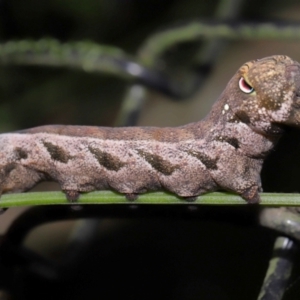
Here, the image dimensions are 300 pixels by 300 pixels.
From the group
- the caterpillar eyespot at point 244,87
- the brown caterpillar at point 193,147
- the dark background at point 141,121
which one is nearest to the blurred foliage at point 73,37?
the dark background at point 141,121

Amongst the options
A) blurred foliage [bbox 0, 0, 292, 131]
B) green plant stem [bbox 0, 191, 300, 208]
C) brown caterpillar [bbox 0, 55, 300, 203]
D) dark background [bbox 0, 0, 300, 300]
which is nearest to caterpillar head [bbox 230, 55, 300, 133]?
brown caterpillar [bbox 0, 55, 300, 203]

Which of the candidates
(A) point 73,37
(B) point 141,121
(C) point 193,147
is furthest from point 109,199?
(B) point 141,121

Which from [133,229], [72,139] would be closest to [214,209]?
[72,139]

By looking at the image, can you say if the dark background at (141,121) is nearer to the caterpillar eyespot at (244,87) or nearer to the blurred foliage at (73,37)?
the blurred foliage at (73,37)

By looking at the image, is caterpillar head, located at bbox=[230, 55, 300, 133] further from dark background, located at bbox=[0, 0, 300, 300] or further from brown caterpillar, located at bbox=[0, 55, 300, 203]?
→ dark background, located at bbox=[0, 0, 300, 300]

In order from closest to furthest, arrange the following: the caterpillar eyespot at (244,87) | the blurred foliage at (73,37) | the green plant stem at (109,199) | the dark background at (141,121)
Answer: the green plant stem at (109,199)
the caterpillar eyespot at (244,87)
the dark background at (141,121)
the blurred foliage at (73,37)

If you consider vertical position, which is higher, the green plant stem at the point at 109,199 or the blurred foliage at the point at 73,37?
the blurred foliage at the point at 73,37

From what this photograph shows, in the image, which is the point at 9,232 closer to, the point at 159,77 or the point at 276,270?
the point at 276,270

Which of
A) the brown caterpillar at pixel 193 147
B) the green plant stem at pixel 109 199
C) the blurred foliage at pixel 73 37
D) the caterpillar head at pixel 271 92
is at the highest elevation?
the blurred foliage at pixel 73 37

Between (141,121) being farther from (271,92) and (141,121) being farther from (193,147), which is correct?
(271,92)
